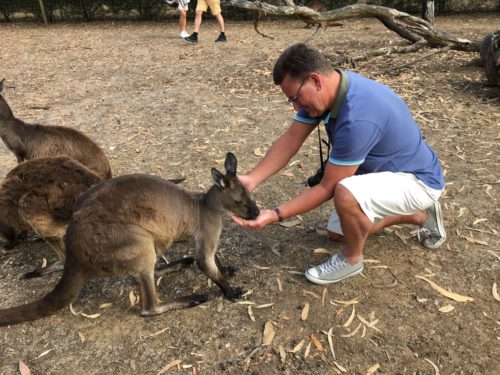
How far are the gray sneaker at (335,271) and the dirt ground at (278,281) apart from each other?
6 centimetres

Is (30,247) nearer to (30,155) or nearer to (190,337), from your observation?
(30,155)

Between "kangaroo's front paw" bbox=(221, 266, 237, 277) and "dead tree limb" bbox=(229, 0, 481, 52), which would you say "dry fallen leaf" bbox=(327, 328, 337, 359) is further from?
"dead tree limb" bbox=(229, 0, 481, 52)

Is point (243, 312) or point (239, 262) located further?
point (239, 262)

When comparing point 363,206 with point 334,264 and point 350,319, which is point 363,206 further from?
point 350,319

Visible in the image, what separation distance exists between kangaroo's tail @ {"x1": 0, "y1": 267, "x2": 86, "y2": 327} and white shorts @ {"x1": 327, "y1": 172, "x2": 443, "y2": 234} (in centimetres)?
159

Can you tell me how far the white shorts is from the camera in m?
2.49

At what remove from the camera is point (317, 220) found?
3.43 meters

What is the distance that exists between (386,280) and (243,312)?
935 mm

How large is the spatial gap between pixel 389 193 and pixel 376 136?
15.0 inches

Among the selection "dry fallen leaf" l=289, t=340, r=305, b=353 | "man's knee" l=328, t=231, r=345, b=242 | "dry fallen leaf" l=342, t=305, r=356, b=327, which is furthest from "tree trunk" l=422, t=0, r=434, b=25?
"dry fallen leaf" l=289, t=340, r=305, b=353

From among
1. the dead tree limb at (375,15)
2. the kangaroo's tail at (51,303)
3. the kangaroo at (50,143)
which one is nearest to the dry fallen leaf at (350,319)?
the kangaroo's tail at (51,303)

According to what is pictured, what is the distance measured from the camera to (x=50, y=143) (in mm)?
3754

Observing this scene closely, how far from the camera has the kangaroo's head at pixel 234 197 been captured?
2.67m

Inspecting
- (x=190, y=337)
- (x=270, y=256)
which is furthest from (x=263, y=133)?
(x=190, y=337)
